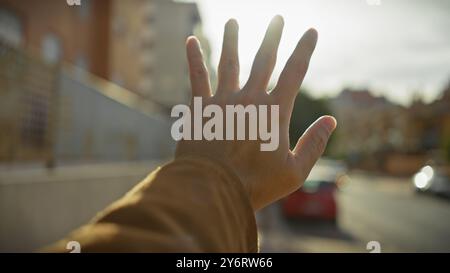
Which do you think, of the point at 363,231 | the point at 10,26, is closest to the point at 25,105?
the point at 363,231

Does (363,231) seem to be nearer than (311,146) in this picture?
No

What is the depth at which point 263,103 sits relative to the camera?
1.18m

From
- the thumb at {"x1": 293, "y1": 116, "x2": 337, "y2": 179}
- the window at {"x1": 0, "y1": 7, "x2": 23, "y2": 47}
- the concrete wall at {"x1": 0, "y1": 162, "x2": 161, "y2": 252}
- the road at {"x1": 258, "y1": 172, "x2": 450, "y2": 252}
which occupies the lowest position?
the road at {"x1": 258, "y1": 172, "x2": 450, "y2": 252}

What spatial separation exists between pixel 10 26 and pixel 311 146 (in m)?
13.5

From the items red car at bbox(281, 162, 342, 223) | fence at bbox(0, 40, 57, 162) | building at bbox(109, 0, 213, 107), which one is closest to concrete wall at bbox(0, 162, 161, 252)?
fence at bbox(0, 40, 57, 162)

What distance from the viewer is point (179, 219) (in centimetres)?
82

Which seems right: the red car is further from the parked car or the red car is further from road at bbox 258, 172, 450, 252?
the parked car

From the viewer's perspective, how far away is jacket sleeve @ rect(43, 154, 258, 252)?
746mm

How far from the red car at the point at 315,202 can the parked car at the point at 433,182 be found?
9.95 meters

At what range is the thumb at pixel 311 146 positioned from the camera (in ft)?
3.93

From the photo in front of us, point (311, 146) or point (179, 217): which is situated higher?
point (311, 146)

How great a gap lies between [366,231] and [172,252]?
31.2 feet

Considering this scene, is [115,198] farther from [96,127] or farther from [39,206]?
[39,206]

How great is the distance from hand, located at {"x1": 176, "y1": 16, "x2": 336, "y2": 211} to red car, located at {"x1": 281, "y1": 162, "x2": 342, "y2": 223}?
9506 mm
